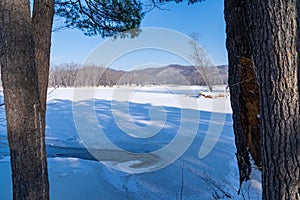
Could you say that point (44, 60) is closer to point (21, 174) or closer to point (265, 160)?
point (21, 174)

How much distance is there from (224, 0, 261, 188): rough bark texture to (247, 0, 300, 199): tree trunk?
1.29 m

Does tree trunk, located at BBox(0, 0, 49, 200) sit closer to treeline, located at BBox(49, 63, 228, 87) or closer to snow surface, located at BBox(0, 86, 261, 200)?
snow surface, located at BBox(0, 86, 261, 200)

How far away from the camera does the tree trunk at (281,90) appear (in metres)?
1.34

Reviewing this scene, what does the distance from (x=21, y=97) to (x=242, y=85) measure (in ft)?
7.44

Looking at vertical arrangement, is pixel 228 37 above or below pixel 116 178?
above

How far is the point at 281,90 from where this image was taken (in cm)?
135

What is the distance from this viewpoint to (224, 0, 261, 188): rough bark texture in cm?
268

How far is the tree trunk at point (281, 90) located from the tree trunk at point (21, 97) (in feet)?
5.16

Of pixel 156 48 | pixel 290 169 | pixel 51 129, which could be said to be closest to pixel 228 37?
pixel 290 169

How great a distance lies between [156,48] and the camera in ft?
18.5

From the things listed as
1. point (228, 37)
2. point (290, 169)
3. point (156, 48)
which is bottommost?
point (290, 169)

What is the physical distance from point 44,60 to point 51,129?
572 cm

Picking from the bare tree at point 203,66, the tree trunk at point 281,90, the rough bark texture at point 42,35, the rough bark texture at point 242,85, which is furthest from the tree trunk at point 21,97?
the bare tree at point 203,66

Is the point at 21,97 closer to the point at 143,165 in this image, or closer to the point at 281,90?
the point at 281,90
